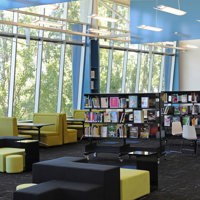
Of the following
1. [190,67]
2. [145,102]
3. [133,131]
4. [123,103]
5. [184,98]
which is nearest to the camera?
[145,102]

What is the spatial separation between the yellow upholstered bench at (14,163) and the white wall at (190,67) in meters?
15.2

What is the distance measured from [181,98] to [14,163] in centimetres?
606

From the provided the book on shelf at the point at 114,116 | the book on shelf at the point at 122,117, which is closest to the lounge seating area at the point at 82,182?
the book on shelf at the point at 122,117

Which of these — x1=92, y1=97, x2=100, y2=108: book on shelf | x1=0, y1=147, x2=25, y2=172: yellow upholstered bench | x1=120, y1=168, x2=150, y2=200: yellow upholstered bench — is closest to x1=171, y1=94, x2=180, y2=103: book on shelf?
x1=92, y1=97, x2=100, y2=108: book on shelf

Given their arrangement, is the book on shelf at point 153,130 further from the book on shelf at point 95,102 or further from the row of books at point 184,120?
the row of books at point 184,120

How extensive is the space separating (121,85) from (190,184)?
40.9 feet

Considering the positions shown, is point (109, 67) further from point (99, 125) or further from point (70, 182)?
point (70, 182)

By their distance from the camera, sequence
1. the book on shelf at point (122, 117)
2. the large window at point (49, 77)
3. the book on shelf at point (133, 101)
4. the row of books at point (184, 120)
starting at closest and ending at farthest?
the book on shelf at point (133, 101) → the book on shelf at point (122, 117) → the row of books at point (184, 120) → the large window at point (49, 77)

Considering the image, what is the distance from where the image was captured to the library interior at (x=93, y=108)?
6.31 meters

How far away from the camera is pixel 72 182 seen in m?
5.83

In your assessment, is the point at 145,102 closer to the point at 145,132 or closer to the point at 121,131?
the point at 145,132

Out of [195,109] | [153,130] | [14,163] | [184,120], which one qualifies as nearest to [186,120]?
[184,120]

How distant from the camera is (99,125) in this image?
11.1 m

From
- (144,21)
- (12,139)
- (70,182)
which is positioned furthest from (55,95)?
(70,182)
